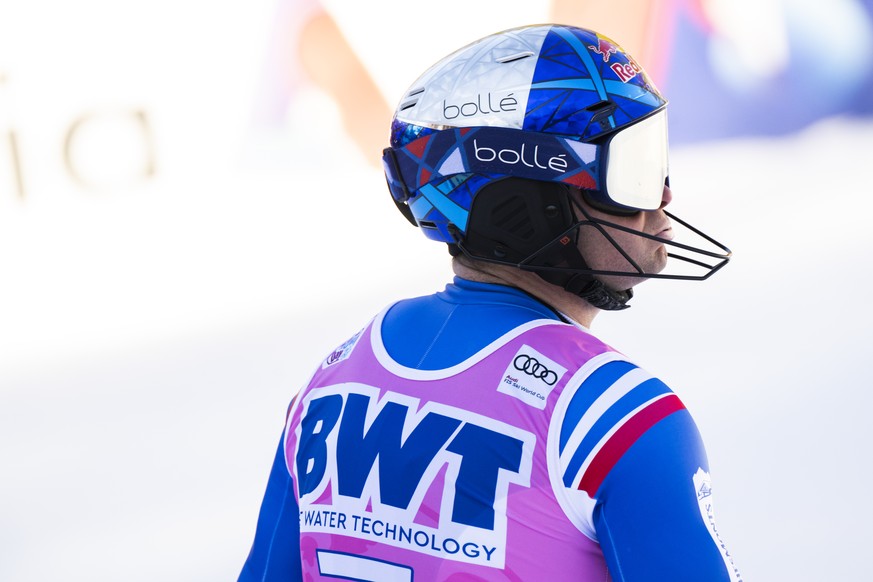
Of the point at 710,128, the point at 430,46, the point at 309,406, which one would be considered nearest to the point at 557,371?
the point at 309,406

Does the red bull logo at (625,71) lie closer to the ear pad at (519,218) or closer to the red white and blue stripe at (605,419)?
the ear pad at (519,218)

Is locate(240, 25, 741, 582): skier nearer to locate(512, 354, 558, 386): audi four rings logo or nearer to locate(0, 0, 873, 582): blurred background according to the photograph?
locate(512, 354, 558, 386): audi four rings logo

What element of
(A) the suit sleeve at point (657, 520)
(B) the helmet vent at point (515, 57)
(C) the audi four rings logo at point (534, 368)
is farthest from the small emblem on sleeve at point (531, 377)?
(B) the helmet vent at point (515, 57)

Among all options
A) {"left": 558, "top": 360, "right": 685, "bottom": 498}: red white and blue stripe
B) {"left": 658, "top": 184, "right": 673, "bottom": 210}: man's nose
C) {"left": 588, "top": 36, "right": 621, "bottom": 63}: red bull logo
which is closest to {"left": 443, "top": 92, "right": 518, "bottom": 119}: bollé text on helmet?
{"left": 588, "top": 36, "right": 621, "bottom": 63}: red bull logo

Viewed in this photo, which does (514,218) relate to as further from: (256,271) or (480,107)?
(256,271)

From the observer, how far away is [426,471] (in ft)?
3.68

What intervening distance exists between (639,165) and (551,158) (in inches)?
4.4

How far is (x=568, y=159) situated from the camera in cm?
122

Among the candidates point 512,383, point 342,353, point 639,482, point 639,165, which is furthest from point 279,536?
point 639,165

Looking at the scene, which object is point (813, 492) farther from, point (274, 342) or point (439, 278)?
point (274, 342)

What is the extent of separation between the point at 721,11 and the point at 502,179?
9.92 ft

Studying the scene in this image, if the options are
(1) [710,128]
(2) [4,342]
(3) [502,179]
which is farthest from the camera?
(1) [710,128]

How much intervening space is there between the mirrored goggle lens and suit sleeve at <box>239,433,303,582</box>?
51 centimetres

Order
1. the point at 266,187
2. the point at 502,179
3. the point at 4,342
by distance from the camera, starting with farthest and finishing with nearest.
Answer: the point at 266,187, the point at 4,342, the point at 502,179
